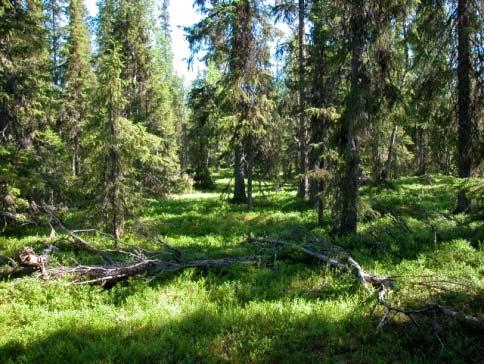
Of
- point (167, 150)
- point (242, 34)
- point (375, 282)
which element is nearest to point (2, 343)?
point (375, 282)

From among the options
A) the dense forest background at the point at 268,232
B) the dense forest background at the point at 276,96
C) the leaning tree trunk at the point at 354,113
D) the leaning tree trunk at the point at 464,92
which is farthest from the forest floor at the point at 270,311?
the leaning tree trunk at the point at 464,92

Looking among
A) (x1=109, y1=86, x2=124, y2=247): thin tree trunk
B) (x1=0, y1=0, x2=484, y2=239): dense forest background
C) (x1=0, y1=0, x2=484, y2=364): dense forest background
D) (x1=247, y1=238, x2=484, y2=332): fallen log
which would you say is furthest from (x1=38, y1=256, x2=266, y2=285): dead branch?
(x1=109, y1=86, x2=124, y2=247): thin tree trunk

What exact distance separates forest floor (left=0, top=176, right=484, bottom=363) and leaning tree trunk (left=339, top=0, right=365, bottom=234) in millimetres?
652

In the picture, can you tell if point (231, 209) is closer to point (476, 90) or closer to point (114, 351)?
point (476, 90)

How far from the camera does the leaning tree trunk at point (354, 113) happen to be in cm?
1088

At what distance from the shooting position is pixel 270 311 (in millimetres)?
7383

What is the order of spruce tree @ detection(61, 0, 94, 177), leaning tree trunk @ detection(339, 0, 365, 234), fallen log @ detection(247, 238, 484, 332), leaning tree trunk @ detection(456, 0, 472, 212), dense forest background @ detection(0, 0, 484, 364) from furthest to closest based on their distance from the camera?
1. spruce tree @ detection(61, 0, 94, 177)
2. leaning tree trunk @ detection(456, 0, 472, 212)
3. leaning tree trunk @ detection(339, 0, 365, 234)
4. dense forest background @ detection(0, 0, 484, 364)
5. fallen log @ detection(247, 238, 484, 332)

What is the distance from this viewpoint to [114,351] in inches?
249

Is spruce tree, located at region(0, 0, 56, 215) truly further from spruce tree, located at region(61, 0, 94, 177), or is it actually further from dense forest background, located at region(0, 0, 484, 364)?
spruce tree, located at region(61, 0, 94, 177)

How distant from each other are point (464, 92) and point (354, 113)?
5497 mm

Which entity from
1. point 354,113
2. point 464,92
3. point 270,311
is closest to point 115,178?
point 354,113

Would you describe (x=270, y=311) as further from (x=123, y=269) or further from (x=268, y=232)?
(x=268, y=232)

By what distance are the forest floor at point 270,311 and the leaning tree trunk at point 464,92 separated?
2.82m

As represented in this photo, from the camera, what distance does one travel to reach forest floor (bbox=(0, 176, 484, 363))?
6.13 meters
